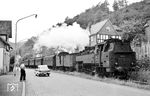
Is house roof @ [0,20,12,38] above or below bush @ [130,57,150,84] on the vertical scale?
above

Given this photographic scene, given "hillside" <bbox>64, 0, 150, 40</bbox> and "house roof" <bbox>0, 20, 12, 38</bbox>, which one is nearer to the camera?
"house roof" <bbox>0, 20, 12, 38</bbox>

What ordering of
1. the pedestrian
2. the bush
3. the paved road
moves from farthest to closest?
the pedestrian
the bush
the paved road

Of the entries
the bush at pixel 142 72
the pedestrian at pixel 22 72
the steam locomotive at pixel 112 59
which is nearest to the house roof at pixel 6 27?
the steam locomotive at pixel 112 59

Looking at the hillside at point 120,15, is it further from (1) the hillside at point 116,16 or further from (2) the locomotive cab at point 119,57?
(2) the locomotive cab at point 119,57

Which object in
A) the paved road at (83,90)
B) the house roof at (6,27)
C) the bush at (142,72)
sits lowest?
the paved road at (83,90)

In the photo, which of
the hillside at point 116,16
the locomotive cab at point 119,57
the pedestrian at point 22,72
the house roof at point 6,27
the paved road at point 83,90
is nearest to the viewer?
the paved road at point 83,90

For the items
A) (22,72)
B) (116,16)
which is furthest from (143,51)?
(116,16)

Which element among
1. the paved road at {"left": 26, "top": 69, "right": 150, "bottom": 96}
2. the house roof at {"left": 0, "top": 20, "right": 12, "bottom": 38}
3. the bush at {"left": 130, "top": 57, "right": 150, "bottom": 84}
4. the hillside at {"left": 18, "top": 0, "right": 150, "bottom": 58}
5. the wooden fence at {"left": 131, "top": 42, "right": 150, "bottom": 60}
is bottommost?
the paved road at {"left": 26, "top": 69, "right": 150, "bottom": 96}

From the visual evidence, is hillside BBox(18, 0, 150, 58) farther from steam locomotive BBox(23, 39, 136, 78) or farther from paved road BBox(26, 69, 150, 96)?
paved road BBox(26, 69, 150, 96)

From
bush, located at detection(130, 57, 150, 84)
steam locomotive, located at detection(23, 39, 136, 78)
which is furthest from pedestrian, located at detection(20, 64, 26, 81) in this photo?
bush, located at detection(130, 57, 150, 84)

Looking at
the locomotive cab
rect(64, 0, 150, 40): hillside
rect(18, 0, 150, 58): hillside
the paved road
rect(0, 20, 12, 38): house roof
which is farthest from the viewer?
rect(64, 0, 150, 40): hillside

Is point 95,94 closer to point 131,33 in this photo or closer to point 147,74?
point 147,74

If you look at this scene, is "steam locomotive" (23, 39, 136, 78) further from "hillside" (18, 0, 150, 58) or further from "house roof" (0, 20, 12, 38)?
"hillside" (18, 0, 150, 58)

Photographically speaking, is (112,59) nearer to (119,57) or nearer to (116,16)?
(119,57)
